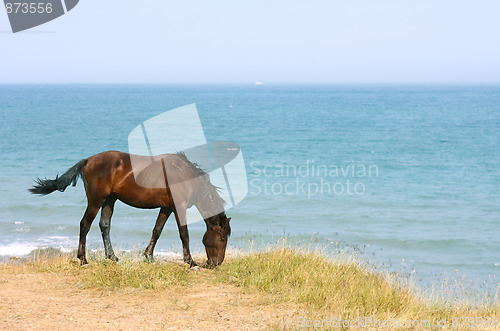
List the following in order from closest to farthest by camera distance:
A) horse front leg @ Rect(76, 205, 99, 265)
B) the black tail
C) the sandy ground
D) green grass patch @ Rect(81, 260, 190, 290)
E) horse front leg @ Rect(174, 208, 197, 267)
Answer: the sandy ground < green grass patch @ Rect(81, 260, 190, 290) < horse front leg @ Rect(174, 208, 197, 267) < horse front leg @ Rect(76, 205, 99, 265) < the black tail

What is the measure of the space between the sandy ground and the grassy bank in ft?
0.49

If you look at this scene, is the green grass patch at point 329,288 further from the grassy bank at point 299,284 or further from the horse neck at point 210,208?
the horse neck at point 210,208

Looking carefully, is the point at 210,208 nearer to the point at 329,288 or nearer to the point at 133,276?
the point at 133,276

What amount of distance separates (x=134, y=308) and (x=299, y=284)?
271 cm

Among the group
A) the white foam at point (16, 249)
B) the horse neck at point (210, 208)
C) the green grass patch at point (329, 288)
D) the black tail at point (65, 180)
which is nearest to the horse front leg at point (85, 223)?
the black tail at point (65, 180)

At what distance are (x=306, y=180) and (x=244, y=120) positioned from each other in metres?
48.6

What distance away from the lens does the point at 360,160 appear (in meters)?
41.7

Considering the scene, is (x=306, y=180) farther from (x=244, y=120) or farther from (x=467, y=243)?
(x=244, y=120)

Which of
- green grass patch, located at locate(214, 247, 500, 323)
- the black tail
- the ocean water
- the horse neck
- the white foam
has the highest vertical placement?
the black tail

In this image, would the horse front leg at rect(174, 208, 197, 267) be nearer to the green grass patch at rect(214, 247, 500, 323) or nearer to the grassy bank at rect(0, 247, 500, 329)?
the grassy bank at rect(0, 247, 500, 329)

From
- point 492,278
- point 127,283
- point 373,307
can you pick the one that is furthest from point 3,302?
point 492,278

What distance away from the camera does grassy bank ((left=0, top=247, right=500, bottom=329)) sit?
7645mm

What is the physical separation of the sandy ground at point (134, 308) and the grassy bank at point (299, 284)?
0.49ft

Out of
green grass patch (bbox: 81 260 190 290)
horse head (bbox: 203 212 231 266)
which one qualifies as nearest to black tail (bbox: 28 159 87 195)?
green grass patch (bbox: 81 260 190 290)
